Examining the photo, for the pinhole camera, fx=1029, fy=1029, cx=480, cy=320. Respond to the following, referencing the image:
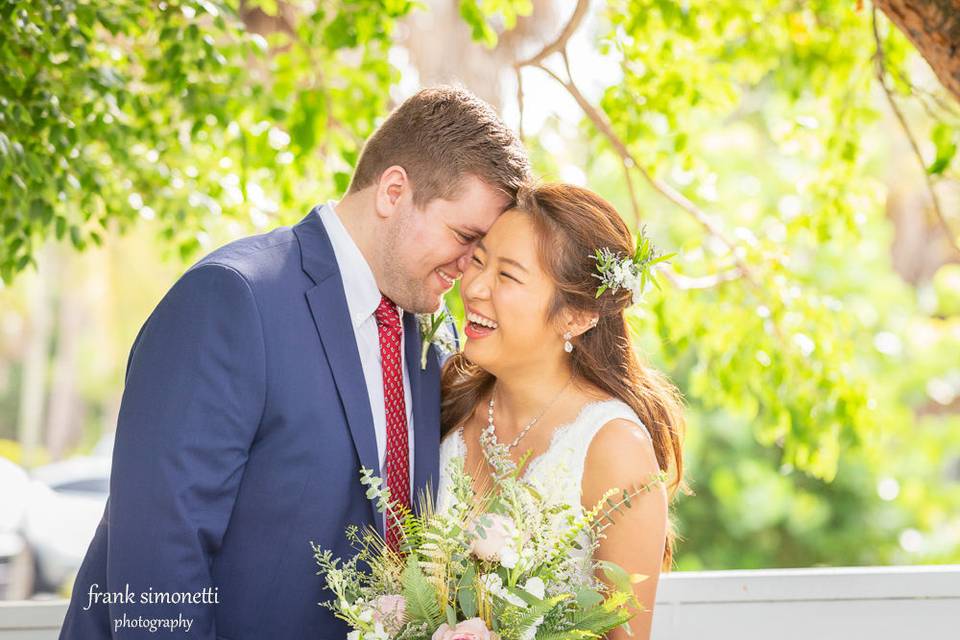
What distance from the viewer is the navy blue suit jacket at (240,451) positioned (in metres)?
2.16

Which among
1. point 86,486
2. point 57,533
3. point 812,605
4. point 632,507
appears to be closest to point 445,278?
point 632,507

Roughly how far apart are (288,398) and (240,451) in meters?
0.17

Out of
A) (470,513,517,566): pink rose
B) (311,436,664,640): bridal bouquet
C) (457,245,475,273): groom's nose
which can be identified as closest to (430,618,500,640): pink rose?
(311,436,664,640): bridal bouquet

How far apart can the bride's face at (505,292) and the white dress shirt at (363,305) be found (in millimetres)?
269

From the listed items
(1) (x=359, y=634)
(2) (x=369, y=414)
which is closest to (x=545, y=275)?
(2) (x=369, y=414)

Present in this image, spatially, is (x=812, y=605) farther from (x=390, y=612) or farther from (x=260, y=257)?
(x=260, y=257)

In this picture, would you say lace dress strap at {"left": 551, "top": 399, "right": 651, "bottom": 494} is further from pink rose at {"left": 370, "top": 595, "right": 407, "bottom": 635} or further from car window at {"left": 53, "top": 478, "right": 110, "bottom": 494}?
car window at {"left": 53, "top": 478, "right": 110, "bottom": 494}

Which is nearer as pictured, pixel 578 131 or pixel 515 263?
pixel 515 263

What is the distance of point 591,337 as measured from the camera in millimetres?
3020

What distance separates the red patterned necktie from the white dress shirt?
1cm

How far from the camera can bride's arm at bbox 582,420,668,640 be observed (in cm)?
253

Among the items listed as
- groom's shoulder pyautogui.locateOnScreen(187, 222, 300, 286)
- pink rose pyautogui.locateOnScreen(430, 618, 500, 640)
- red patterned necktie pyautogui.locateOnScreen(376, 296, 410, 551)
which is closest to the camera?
→ pink rose pyautogui.locateOnScreen(430, 618, 500, 640)

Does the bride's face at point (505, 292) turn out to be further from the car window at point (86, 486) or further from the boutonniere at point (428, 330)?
the car window at point (86, 486)

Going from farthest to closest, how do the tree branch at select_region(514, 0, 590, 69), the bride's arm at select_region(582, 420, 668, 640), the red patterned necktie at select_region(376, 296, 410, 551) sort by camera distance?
the tree branch at select_region(514, 0, 590, 69)
the red patterned necktie at select_region(376, 296, 410, 551)
the bride's arm at select_region(582, 420, 668, 640)
